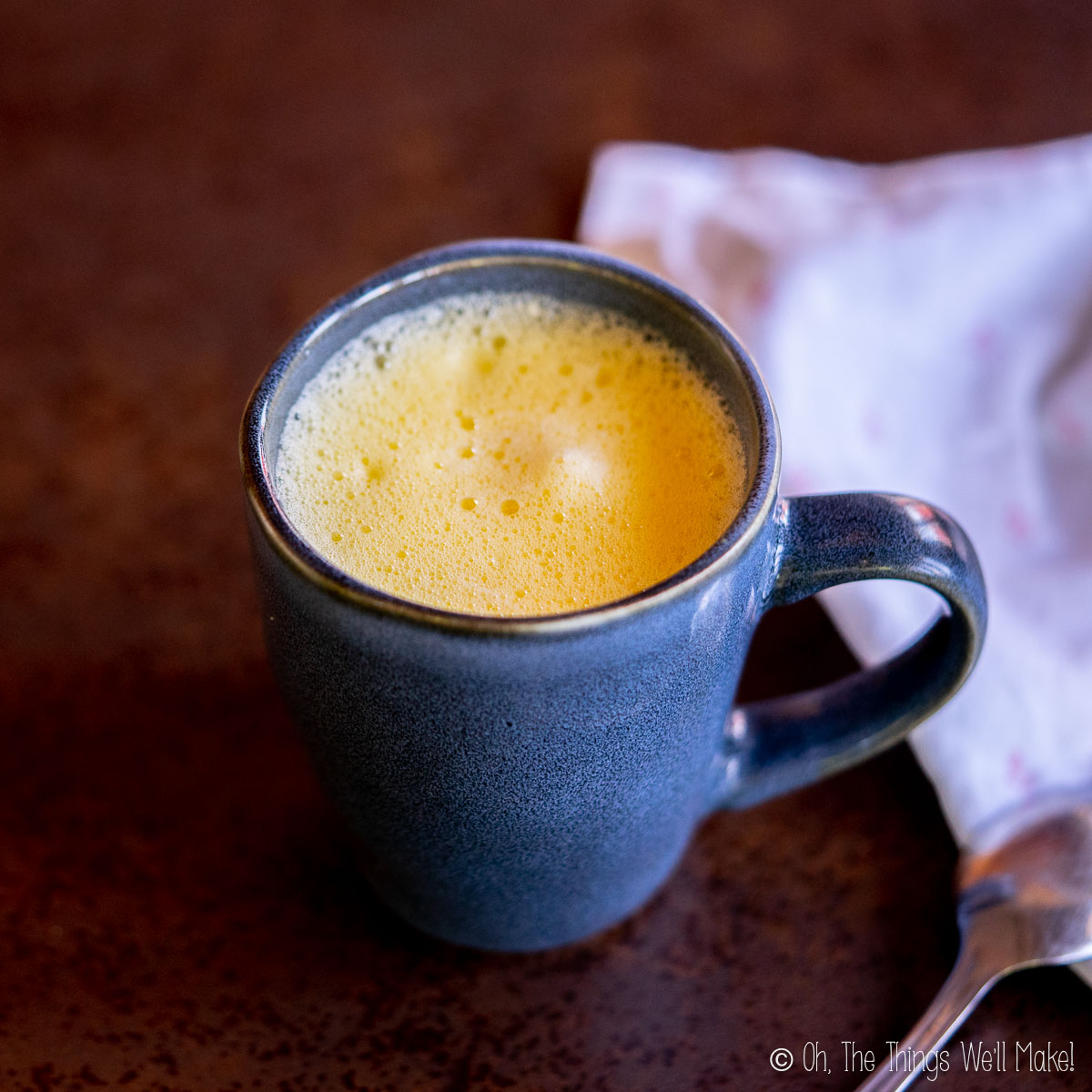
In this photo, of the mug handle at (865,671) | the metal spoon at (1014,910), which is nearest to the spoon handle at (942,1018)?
the metal spoon at (1014,910)

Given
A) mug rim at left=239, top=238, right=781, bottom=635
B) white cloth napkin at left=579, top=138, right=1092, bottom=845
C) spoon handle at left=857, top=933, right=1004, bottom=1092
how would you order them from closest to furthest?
1. mug rim at left=239, top=238, right=781, bottom=635
2. spoon handle at left=857, top=933, right=1004, bottom=1092
3. white cloth napkin at left=579, top=138, right=1092, bottom=845

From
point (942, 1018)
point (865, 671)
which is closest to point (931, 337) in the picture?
point (865, 671)

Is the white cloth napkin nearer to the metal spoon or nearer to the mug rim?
the metal spoon

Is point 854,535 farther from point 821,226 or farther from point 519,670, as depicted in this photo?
point 821,226

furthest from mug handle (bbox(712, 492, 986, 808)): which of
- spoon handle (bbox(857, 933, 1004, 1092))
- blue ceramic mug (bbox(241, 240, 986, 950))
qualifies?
spoon handle (bbox(857, 933, 1004, 1092))

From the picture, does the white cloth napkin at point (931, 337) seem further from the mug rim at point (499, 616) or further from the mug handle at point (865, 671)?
the mug rim at point (499, 616)

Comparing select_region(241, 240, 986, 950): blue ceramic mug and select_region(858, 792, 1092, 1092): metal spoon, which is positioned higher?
select_region(241, 240, 986, 950): blue ceramic mug

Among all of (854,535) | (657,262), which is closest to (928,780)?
(854,535)

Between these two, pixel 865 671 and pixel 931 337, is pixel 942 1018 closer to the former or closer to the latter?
pixel 865 671
